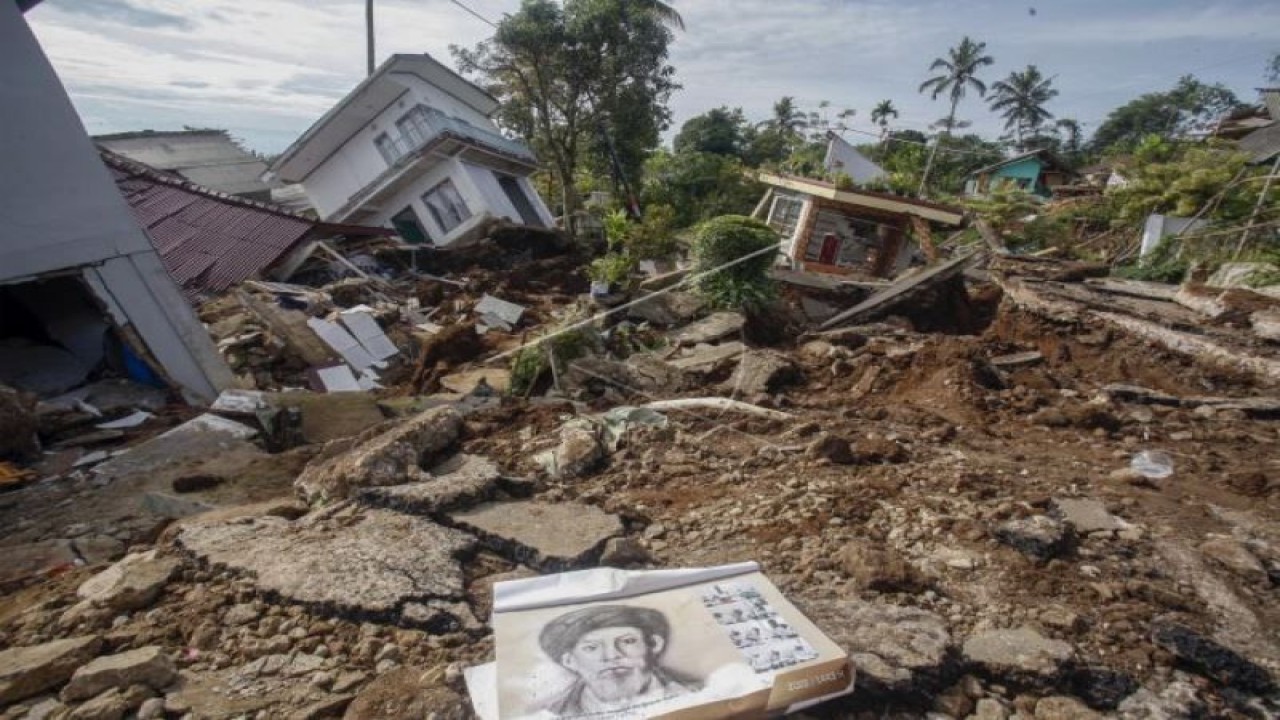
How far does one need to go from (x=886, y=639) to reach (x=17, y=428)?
21.7 ft

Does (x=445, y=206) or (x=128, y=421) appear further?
(x=445, y=206)

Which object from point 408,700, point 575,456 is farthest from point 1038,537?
point 408,700

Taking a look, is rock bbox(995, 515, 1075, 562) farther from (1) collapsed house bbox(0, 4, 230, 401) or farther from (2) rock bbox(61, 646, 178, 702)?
(1) collapsed house bbox(0, 4, 230, 401)

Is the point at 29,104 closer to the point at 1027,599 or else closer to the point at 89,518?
the point at 89,518

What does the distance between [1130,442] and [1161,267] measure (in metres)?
11.0

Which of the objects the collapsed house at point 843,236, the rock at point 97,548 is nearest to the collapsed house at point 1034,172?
the collapsed house at point 843,236

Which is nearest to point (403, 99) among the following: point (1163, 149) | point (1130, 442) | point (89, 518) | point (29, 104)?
point (29, 104)

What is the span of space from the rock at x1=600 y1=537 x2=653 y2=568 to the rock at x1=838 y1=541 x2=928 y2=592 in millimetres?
868

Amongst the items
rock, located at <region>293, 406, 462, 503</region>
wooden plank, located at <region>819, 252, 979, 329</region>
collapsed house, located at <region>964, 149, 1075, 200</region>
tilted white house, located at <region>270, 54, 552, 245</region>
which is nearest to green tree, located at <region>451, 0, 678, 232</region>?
tilted white house, located at <region>270, 54, 552, 245</region>

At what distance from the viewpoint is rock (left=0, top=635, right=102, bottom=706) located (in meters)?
1.87

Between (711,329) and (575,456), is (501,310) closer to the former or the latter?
(711,329)

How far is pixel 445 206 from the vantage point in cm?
1722

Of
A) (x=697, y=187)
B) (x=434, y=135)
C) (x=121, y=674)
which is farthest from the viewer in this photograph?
(x=697, y=187)

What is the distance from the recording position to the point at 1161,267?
12.9 metres
